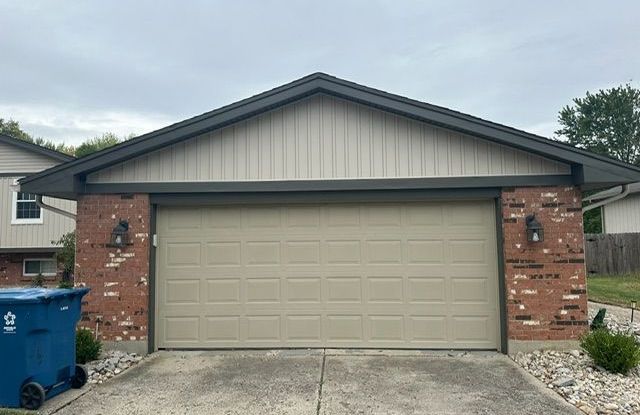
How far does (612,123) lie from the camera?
39625 mm

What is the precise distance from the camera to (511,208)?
702cm

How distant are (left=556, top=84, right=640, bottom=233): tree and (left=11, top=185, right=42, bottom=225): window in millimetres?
39799

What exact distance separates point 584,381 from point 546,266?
1823 mm

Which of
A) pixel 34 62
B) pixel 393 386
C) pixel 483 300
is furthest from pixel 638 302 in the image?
pixel 34 62

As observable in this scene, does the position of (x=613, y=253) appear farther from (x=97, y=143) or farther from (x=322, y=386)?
(x=97, y=143)

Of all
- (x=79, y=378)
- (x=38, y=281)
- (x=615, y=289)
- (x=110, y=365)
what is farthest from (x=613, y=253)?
(x=38, y=281)

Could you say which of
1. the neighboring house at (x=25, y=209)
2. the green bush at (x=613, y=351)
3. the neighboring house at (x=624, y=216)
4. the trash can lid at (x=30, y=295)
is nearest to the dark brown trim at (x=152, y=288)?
the trash can lid at (x=30, y=295)

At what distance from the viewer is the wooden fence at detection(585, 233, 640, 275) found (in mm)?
16828

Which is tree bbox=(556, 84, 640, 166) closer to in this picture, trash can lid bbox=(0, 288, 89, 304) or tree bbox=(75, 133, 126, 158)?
tree bbox=(75, 133, 126, 158)

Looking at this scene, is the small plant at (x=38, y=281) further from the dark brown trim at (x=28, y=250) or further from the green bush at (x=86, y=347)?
the green bush at (x=86, y=347)

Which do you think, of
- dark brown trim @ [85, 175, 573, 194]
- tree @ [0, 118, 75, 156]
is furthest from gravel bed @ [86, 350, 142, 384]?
tree @ [0, 118, 75, 156]

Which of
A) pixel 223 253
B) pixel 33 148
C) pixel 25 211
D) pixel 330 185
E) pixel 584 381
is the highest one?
pixel 33 148

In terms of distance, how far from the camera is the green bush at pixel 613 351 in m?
5.73

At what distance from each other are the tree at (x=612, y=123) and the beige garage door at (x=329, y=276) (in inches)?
1500
